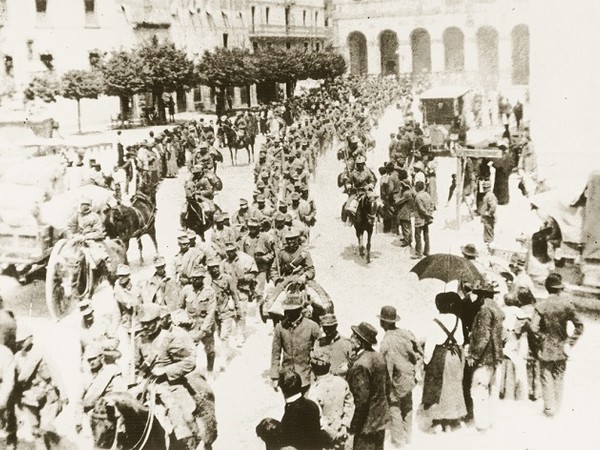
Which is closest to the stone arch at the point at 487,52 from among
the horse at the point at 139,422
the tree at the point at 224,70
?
the tree at the point at 224,70

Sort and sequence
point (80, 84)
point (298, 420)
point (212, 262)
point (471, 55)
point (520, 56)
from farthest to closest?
point (471, 55), point (520, 56), point (80, 84), point (212, 262), point (298, 420)

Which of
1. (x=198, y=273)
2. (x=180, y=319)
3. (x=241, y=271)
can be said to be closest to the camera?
(x=180, y=319)

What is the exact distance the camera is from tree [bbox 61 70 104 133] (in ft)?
105

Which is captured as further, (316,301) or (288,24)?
(288,24)

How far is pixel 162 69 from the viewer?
1420 inches

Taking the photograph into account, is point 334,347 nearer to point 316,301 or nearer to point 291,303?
point 291,303

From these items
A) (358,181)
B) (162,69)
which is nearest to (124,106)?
(162,69)

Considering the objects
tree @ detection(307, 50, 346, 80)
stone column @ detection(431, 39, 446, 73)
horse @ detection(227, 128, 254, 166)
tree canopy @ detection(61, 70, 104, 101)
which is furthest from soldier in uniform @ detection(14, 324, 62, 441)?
stone column @ detection(431, 39, 446, 73)

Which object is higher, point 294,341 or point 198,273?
point 198,273

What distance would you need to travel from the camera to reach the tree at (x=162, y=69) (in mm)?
35509

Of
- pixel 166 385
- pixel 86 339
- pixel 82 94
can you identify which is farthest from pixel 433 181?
pixel 82 94

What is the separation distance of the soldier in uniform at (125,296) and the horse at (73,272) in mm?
1783

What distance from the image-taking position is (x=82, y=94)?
32.6 meters

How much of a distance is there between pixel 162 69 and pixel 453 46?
36931 mm
